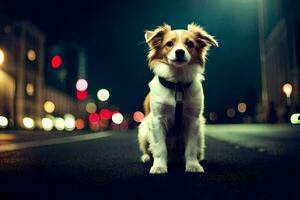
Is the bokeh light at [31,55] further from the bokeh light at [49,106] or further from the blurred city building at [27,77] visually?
the bokeh light at [49,106]

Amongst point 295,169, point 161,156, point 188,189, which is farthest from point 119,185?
point 295,169

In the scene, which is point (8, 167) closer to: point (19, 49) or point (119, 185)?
point (119, 185)

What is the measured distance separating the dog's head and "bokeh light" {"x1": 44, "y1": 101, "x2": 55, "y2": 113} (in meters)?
80.5

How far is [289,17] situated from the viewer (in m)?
66.7

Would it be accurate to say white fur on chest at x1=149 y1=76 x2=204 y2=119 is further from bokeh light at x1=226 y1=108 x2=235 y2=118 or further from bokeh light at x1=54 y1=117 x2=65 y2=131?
bokeh light at x1=226 y1=108 x2=235 y2=118

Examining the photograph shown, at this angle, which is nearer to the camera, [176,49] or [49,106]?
[176,49]

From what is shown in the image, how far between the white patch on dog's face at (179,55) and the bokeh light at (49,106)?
80.8 meters

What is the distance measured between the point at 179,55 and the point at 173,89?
0.41 metres

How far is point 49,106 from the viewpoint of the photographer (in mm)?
86188

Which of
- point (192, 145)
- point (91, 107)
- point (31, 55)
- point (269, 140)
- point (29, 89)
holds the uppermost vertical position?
point (31, 55)

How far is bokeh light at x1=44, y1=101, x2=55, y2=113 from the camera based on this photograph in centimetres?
8419

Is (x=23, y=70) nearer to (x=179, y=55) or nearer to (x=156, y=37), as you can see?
(x=156, y=37)

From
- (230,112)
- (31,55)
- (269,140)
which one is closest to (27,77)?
(31,55)

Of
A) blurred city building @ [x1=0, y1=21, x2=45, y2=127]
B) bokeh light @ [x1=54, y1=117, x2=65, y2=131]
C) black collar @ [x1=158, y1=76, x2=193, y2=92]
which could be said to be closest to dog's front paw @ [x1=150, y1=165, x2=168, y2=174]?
black collar @ [x1=158, y1=76, x2=193, y2=92]
